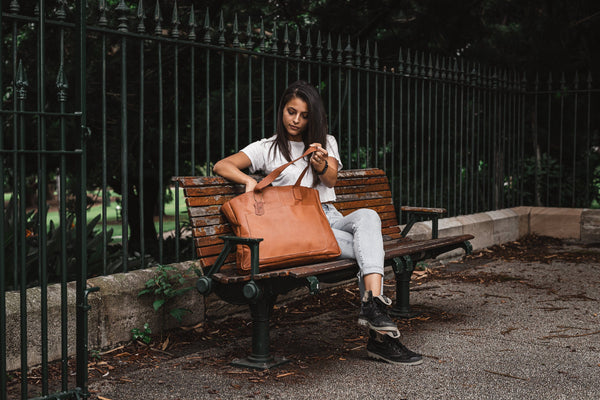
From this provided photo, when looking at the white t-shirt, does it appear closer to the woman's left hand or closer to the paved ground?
the woman's left hand

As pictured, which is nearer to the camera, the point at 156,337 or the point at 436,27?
the point at 156,337

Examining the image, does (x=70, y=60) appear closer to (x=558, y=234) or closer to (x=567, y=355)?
(x=567, y=355)

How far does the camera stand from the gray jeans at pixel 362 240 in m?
3.94

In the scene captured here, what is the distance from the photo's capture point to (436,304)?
539cm

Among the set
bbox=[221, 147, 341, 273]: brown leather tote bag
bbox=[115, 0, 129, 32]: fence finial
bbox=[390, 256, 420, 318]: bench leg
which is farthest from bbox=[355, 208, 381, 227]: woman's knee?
bbox=[115, 0, 129, 32]: fence finial

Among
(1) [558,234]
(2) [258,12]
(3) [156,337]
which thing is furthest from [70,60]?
(1) [558,234]

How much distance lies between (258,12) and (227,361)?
5264mm

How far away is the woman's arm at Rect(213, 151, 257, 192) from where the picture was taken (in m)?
4.01

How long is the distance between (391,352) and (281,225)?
3.08ft

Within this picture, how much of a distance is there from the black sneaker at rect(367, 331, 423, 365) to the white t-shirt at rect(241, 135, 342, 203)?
3.61ft

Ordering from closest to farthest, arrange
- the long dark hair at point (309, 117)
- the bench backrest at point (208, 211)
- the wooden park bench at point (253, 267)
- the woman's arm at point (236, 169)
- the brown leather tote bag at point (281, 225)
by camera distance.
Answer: the wooden park bench at point (253, 267), the brown leather tote bag at point (281, 225), the bench backrest at point (208, 211), the woman's arm at point (236, 169), the long dark hair at point (309, 117)

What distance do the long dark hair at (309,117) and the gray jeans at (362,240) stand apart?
56 cm

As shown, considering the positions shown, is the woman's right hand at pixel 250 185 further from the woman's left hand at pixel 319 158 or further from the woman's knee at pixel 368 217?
the woman's knee at pixel 368 217

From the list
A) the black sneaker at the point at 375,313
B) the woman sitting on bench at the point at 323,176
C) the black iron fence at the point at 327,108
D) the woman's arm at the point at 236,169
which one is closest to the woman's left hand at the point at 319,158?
the woman sitting on bench at the point at 323,176
